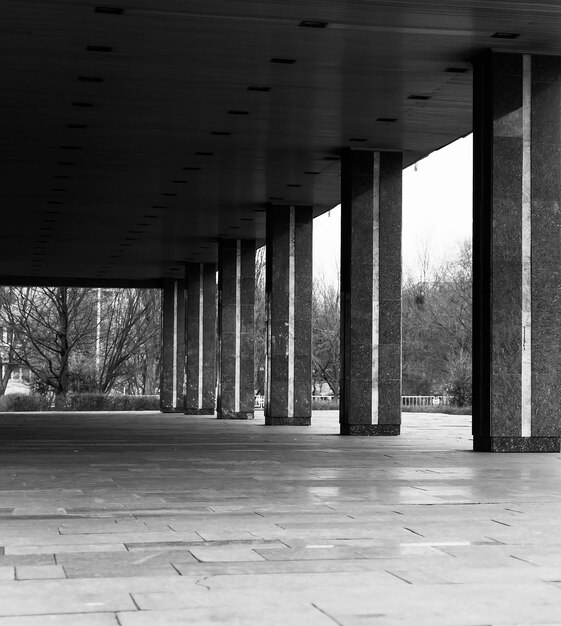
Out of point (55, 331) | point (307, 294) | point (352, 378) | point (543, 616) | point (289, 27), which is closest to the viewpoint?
point (543, 616)

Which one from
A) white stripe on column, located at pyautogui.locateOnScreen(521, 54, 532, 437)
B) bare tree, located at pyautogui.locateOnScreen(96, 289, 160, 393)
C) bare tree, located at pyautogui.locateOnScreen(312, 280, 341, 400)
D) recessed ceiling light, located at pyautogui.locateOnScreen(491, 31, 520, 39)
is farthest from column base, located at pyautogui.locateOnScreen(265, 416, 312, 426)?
bare tree, located at pyautogui.locateOnScreen(312, 280, 341, 400)

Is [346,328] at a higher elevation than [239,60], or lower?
lower

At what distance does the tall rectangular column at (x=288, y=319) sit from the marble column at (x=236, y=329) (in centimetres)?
675

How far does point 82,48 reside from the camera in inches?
680

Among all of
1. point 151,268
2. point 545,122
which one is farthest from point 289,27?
point 151,268

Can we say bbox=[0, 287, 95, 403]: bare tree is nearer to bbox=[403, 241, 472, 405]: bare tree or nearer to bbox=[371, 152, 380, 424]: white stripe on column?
bbox=[403, 241, 472, 405]: bare tree

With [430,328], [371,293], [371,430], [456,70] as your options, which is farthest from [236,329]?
[430,328]

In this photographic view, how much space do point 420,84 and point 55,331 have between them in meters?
39.3

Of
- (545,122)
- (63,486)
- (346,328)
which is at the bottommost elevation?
(63,486)

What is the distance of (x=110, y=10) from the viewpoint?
15.5m

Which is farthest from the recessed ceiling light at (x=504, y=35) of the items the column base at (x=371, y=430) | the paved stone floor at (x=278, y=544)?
the column base at (x=371, y=430)

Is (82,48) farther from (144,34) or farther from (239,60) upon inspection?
(239,60)

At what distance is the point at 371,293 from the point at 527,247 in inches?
282

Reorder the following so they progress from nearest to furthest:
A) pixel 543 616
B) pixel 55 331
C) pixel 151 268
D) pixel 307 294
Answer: pixel 543 616
pixel 307 294
pixel 151 268
pixel 55 331
